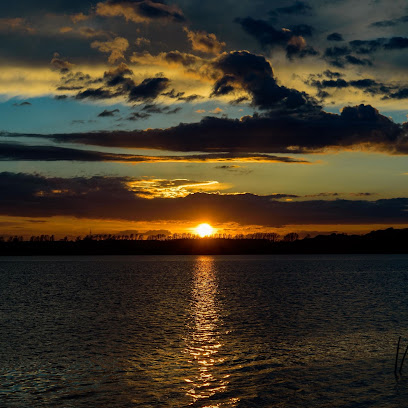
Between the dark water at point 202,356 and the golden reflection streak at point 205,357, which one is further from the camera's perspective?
the golden reflection streak at point 205,357

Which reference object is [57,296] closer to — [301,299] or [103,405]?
[301,299]

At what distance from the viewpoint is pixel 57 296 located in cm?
10019

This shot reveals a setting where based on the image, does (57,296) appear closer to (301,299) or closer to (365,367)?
(301,299)

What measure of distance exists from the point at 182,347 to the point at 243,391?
47.6 ft

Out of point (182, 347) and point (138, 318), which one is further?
point (138, 318)

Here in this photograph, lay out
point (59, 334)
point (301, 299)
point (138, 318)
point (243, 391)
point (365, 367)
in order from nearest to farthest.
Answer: point (243, 391)
point (365, 367)
point (59, 334)
point (138, 318)
point (301, 299)

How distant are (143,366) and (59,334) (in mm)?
18583

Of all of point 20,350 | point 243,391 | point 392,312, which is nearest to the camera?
point 243,391

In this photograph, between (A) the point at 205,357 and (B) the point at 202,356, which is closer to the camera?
(A) the point at 205,357

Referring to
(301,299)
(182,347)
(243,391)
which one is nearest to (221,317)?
(182,347)

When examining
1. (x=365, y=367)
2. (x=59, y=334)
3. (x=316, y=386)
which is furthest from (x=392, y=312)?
(x=59, y=334)

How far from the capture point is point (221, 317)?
6825 cm

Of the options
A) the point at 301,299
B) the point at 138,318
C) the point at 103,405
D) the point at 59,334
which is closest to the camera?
the point at 103,405

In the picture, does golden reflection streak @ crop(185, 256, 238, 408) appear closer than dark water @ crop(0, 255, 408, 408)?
No
